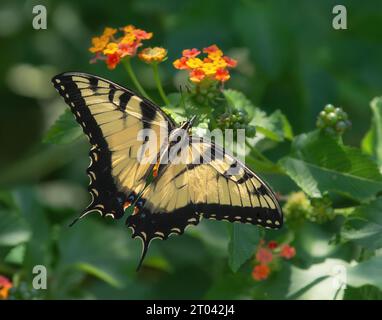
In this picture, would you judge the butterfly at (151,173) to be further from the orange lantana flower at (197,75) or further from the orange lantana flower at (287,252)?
the orange lantana flower at (287,252)

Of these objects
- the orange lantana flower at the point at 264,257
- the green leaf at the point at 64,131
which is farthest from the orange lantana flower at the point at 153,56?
the orange lantana flower at the point at 264,257

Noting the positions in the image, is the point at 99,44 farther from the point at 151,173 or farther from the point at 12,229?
the point at 12,229

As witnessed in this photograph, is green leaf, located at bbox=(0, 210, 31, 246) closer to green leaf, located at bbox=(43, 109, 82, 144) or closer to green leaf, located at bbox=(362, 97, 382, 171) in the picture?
green leaf, located at bbox=(43, 109, 82, 144)

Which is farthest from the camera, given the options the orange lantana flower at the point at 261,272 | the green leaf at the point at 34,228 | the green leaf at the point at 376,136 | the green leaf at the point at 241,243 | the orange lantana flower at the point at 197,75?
the green leaf at the point at 34,228

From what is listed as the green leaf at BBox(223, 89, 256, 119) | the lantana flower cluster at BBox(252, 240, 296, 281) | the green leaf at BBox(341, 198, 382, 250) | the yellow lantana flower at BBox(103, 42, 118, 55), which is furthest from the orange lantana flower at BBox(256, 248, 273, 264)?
the yellow lantana flower at BBox(103, 42, 118, 55)

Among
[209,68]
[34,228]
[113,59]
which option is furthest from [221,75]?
[34,228]

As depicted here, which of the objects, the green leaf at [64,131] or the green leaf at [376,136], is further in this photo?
the green leaf at [376,136]
